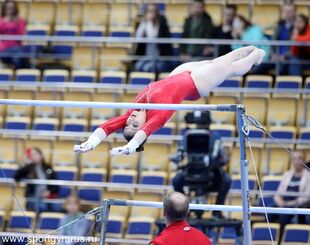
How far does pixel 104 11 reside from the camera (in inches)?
557

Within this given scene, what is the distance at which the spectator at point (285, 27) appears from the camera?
12.9 metres

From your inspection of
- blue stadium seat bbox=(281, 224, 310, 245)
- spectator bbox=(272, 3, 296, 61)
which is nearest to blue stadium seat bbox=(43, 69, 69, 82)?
spectator bbox=(272, 3, 296, 61)

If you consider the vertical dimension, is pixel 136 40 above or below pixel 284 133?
above

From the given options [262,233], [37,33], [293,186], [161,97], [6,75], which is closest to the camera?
[161,97]

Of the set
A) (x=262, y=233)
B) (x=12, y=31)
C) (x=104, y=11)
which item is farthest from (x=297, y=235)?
(x=12, y=31)

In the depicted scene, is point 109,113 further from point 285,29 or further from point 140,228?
point 285,29

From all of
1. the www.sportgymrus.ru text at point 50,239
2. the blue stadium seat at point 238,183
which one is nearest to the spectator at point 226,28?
the blue stadium seat at point 238,183

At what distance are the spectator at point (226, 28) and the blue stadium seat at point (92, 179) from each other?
2053 mm

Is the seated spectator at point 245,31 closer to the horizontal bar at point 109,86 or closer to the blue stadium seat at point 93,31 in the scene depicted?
the horizontal bar at point 109,86

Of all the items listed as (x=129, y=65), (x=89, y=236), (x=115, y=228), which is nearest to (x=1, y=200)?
(x=115, y=228)

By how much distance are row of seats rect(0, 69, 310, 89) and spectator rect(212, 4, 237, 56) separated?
0.40 m

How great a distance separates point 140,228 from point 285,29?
10.3 feet

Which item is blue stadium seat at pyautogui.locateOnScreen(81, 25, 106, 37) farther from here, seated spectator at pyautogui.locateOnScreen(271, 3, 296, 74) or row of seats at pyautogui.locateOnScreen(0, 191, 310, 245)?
row of seats at pyautogui.locateOnScreen(0, 191, 310, 245)

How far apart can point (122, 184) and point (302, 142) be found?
1.86m
